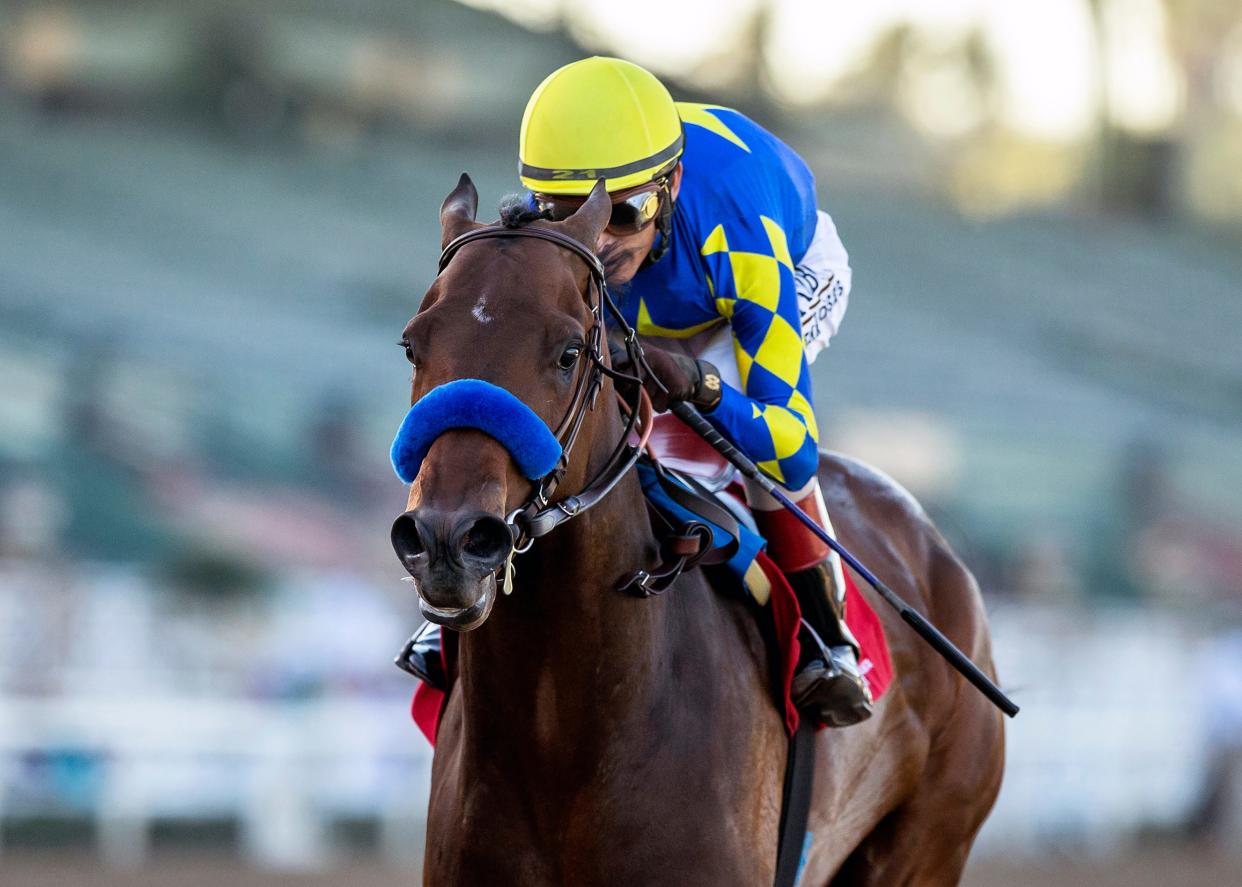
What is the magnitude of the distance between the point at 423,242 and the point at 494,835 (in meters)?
17.9

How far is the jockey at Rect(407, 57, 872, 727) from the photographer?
3.36 m

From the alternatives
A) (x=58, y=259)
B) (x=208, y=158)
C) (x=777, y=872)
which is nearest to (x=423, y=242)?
(x=208, y=158)

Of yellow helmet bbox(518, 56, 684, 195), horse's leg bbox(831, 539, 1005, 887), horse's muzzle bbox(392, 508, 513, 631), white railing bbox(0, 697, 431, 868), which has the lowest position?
white railing bbox(0, 697, 431, 868)

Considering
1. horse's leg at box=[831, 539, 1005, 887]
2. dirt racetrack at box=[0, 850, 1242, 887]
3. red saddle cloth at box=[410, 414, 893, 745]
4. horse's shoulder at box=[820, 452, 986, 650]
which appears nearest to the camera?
red saddle cloth at box=[410, 414, 893, 745]

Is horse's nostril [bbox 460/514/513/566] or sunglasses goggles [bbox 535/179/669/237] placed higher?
sunglasses goggles [bbox 535/179/669/237]

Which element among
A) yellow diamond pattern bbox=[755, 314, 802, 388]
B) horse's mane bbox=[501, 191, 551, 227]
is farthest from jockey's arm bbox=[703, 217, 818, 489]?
horse's mane bbox=[501, 191, 551, 227]

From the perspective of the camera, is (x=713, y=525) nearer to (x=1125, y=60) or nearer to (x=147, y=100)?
(x=147, y=100)

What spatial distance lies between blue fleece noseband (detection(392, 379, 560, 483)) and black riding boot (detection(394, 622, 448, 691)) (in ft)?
3.71

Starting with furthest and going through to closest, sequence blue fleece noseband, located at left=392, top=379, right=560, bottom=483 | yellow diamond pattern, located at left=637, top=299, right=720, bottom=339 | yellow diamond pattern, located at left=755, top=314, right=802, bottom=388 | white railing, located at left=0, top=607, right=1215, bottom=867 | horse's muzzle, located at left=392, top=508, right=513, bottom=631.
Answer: white railing, located at left=0, top=607, right=1215, bottom=867 < yellow diamond pattern, located at left=637, top=299, right=720, bottom=339 < yellow diamond pattern, located at left=755, top=314, right=802, bottom=388 < blue fleece noseband, located at left=392, top=379, right=560, bottom=483 < horse's muzzle, located at left=392, top=508, right=513, bottom=631

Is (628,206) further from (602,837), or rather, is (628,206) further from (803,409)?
(602,837)

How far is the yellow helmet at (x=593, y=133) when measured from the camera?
11.0 feet

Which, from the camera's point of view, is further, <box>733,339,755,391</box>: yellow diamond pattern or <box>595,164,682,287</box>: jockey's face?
<box>733,339,755,391</box>: yellow diamond pattern

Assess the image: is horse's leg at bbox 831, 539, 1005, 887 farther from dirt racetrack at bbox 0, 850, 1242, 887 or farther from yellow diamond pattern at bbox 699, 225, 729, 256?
dirt racetrack at bbox 0, 850, 1242, 887

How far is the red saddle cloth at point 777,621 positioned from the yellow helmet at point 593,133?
77cm
